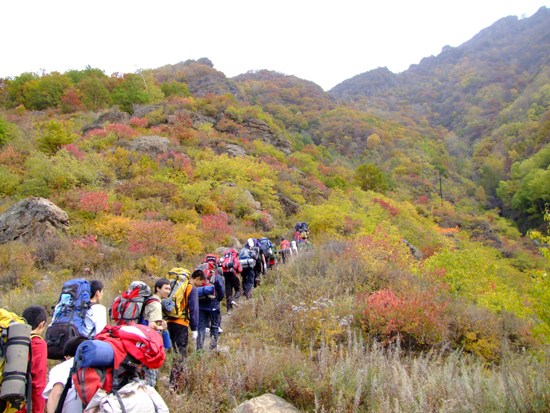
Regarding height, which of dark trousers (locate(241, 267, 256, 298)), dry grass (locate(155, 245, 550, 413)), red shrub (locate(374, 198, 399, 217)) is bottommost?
red shrub (locate(374, 198, 399, 217))

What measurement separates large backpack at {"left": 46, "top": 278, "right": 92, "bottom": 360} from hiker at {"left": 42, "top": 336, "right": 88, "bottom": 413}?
356mm

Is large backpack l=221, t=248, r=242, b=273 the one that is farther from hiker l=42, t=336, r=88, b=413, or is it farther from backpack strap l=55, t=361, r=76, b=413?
backpack strap l=55, t=361, r=76, b=413

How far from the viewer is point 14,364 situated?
9.02ft

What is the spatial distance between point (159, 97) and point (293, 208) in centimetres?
1812

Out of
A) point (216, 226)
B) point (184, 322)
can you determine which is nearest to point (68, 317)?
point (184, 322)

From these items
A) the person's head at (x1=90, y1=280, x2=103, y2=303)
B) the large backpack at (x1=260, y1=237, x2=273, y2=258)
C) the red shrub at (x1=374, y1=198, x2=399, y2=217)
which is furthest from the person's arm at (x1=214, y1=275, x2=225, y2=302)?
the red shrub at (x1=374, y1=198, x2=399, y2=217)

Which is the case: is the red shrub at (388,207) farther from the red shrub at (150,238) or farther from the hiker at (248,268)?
the hiker at (248,268)

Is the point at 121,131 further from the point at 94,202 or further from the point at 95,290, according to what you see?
the point at 95,290

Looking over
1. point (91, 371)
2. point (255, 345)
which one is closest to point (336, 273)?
point (255, 345)

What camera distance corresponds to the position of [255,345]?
562 centimetres

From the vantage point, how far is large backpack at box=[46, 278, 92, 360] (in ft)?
11.6

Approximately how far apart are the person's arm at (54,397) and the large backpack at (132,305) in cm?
100

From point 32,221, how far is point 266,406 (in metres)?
10.5

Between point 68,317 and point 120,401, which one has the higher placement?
point 68,317
